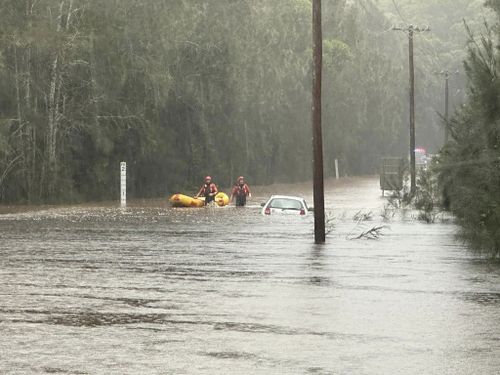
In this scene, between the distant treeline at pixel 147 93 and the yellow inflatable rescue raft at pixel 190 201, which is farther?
the yellow inflatable rescue raft at pixel 190 201

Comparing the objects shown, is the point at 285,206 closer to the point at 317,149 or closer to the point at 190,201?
the point at 190,201

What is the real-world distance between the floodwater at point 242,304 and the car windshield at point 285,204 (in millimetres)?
12387

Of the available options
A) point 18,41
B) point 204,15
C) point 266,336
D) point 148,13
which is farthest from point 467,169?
point 204,15

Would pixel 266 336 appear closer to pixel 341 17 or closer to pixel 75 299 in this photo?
pixel 75 299

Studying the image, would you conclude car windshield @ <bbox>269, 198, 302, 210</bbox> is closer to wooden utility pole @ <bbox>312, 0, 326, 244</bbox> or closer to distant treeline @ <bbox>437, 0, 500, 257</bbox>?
wooden utility pole @ <bbox>312, 0, 326, 244</bbox>

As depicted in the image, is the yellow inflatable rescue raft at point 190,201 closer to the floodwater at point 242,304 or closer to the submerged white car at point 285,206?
the submerged white car at point 285,206

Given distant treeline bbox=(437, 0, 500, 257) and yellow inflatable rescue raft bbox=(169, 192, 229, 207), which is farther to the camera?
yellow inflatable rescue raft bbox=(169, 192, 229, 207)

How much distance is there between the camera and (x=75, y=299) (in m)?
19.0

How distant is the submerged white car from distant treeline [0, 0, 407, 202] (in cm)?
1237

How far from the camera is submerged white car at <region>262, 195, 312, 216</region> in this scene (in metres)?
49.3

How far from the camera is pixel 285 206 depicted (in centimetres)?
5025

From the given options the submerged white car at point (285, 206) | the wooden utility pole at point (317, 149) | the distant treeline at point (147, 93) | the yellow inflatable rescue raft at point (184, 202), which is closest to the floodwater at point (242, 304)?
the wooden utility pole at point (317, 149)

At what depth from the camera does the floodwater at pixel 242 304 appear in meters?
13.3

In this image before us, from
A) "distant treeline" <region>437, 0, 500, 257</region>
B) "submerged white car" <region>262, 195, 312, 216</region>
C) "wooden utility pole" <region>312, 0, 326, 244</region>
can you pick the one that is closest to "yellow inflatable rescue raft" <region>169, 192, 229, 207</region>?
"submerged white car" <region>262, 195, 312, 216</region>
